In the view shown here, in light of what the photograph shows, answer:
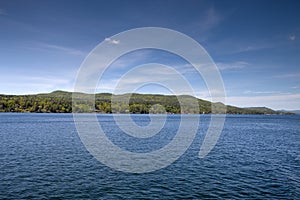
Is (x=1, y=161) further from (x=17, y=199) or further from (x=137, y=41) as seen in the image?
(x=137, y=41)

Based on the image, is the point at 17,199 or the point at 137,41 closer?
the point at 17,199

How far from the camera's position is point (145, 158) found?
37.8 meters

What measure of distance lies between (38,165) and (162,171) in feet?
54.1

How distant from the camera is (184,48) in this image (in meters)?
24.2

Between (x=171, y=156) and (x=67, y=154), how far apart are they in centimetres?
1735

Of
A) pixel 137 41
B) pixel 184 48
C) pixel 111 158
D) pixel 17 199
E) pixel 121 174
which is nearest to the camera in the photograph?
pixel 17 199

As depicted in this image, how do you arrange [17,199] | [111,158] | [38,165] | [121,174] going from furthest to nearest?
[111,158] < [38,165] < [121,174] < [17,199]

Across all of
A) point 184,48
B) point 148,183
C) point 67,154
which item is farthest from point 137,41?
point 67,154

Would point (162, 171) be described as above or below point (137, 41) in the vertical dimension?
below

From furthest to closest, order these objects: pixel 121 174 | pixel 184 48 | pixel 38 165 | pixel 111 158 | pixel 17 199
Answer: pixel 111 158, pixel 38 165, pixel 121 174, pixel 184 48, pixel 17 199

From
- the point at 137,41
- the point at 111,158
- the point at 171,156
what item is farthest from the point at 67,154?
the point at 137,41

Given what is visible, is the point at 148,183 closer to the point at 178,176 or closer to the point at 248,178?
the point at 178,176

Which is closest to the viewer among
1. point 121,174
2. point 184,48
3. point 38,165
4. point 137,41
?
point 184,48

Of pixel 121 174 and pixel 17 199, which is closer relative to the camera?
pixel 17 199
